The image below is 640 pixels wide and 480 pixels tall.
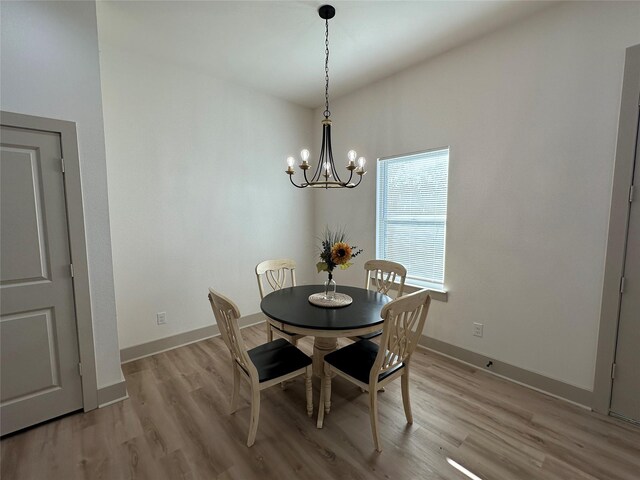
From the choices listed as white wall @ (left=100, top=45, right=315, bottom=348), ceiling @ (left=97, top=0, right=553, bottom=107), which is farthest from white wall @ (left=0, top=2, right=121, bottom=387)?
white wall @ (left=100, top=45, right=315, bottom=348)

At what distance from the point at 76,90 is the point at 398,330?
8.63 feet

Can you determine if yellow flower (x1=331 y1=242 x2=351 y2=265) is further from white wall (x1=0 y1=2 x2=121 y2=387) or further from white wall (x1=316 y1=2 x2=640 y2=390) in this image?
Answer: white wall (x1=0 y1=2 x2=121 y2=387)

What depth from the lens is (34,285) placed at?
1842 millimetres

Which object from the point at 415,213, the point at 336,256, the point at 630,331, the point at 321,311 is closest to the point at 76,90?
the point at 336,256

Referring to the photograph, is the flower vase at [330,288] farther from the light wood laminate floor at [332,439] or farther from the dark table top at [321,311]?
the light wood laminate floor at [332,439]

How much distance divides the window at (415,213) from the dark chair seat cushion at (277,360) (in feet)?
5.45

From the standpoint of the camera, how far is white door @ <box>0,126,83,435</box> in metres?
1.75

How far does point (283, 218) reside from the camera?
3.90m

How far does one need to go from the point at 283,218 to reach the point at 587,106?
3125mm

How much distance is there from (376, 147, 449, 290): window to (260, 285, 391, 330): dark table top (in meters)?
0.89

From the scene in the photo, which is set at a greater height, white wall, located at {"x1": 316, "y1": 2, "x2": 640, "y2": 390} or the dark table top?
white wall, located at {"x1": 316, "y1": 2, "x2": 640, "y2": 390}

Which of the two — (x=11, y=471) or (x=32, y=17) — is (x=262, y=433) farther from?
(x=32, y=17)

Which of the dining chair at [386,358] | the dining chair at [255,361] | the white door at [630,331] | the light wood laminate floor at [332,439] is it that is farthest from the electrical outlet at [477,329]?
the dining chair at [255,361]

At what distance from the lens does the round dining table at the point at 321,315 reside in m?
1.75
